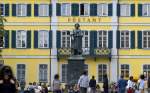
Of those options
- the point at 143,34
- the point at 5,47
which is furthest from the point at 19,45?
the point at 143,34

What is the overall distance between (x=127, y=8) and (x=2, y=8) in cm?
1152

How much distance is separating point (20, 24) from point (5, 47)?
8.40 ft

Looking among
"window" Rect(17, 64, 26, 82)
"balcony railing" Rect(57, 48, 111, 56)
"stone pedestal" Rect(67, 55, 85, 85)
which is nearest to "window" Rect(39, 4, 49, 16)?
"balcony railing" Rect(57, 48, 111, 56)

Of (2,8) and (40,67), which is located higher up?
(2,8)

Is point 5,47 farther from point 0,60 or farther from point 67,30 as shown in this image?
point 67,30

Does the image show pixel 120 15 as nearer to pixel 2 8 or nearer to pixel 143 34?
pixel 143 34

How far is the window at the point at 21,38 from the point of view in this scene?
6706cm

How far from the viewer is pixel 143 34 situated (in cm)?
6756

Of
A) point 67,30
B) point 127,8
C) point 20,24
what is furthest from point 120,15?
point 20,24

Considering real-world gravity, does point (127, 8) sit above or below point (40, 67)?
above

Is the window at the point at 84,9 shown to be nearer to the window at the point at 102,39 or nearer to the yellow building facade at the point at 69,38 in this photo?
the yellow building facade at the point at 69,38

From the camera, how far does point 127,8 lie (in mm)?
68188

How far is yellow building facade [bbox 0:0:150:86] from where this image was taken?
67.1 meters

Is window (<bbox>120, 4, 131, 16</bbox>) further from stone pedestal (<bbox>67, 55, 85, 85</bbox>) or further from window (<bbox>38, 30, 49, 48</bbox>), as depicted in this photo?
stone pedestal (<bbox>67, 55, 85, 85</bbox>)
